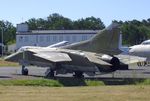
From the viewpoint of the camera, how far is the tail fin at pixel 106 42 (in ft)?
124

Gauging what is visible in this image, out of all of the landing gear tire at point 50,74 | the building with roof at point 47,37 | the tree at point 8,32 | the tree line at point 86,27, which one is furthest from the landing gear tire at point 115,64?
the tree at point 8,32

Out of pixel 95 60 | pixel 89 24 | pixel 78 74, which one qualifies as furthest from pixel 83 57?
pixel 89 24

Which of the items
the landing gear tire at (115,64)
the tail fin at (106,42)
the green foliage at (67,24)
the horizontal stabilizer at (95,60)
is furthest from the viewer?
the green foliage at (67,24)

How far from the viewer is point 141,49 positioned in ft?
173

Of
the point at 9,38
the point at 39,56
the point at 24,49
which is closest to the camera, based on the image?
the point at 39,56

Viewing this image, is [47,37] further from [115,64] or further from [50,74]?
[115,64]

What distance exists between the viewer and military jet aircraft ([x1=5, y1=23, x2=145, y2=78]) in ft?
119

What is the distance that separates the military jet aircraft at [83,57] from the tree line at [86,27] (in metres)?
120

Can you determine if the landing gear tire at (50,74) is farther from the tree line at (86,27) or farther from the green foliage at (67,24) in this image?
the green foliage at (67,24)

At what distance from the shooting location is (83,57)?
120 feet

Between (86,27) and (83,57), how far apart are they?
145807mm
